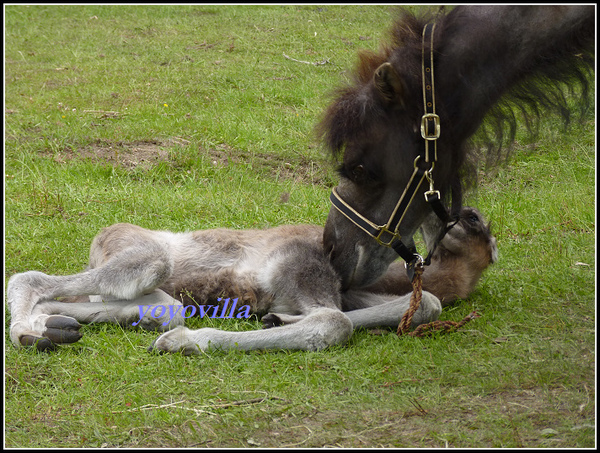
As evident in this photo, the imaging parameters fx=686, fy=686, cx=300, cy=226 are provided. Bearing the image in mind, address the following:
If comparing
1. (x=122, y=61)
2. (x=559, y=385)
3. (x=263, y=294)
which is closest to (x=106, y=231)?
(x=263, y=294)

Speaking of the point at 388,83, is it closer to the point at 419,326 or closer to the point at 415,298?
the point at 415,298

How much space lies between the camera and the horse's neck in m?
3.98

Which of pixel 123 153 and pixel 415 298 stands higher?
pixel 123 153

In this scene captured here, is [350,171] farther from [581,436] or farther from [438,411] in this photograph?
[581,436]

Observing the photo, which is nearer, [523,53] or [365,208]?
[523,53]

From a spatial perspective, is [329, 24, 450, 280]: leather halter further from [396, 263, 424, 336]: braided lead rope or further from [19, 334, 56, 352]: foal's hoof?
[19, 334, 56, 352]: foal's hoof

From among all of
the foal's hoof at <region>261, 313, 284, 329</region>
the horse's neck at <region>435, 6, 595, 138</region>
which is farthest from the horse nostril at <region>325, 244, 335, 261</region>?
the horse's neck at <region>435, 6, 595, 138</region>

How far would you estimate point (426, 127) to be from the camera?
399 cm

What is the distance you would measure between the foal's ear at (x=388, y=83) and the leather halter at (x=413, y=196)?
0.51ft

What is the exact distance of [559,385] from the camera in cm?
370

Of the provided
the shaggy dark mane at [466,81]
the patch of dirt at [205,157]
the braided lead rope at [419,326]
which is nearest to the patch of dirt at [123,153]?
the patch of dirt at [205,157]

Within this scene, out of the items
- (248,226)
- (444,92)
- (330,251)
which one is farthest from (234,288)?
(444,92)

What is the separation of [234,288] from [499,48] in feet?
7.79

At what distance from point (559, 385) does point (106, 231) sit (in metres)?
3.29
